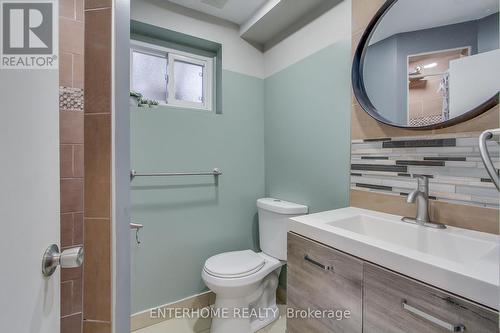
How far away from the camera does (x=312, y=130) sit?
1.65 m

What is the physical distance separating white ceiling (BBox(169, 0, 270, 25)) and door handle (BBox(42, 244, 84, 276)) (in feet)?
5.76

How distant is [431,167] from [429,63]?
1.56 ft

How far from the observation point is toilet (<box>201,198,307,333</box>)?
144cm

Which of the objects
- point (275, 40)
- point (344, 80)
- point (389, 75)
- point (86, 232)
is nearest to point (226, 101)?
point (275, 40)

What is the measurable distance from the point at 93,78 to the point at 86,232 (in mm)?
487

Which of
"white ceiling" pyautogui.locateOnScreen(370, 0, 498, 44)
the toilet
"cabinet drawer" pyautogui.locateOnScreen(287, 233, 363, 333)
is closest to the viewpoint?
"cabinet drawer" pyautogui.locateOnScreen(287, 233, 363, 333)

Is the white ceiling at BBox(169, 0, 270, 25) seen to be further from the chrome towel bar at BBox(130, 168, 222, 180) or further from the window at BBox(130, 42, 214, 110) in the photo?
the chrome towel bar at BBox(130, 168, 222, 180)

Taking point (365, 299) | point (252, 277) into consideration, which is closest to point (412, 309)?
point (365, 299)

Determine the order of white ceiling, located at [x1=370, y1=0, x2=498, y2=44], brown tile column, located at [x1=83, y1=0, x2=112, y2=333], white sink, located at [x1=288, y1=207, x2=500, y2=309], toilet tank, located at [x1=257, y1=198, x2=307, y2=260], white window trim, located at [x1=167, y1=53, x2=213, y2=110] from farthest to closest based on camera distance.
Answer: white window trim, located at [x1=167, y1=53, x2=213, y2=110], toilet tank, located at [x1=257, y1=198, x2=307, y2=260], white ceiling, located at [x1=370, y1=0, x2=498, y2=44], brown tile column, located at [x1=83, y1=0, x2=112, y2=333], white sink, located at [x1=288, y1=207, x2=500, y2=309]

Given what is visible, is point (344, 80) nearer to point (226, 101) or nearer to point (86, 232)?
point (226, 101)

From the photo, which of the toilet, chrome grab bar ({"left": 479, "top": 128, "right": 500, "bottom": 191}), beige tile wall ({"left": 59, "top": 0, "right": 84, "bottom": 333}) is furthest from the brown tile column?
chrome grab bar ({"left": 479, "top": 128, "right": 500, "bottom": 191})

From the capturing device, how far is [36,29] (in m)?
0.69

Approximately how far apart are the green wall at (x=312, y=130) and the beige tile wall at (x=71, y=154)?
1.31 m

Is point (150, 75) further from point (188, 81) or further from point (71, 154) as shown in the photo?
point (71, 154)
